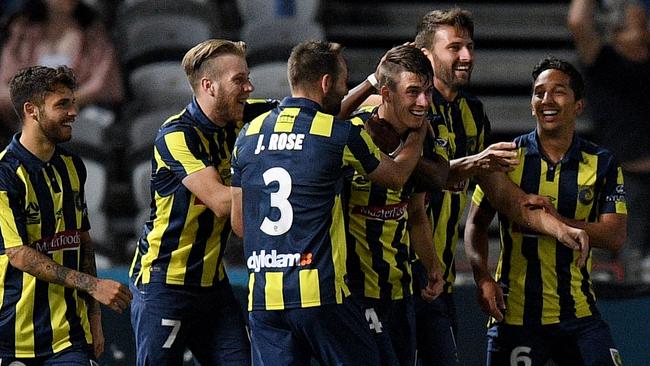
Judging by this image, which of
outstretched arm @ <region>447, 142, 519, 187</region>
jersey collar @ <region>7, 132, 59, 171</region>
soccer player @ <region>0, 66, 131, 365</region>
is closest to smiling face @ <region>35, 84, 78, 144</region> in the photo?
soccer player @ <region>0, 66, 131, 365</region>

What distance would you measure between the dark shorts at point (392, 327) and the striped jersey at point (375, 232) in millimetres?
45

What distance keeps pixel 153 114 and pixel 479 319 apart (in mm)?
3288

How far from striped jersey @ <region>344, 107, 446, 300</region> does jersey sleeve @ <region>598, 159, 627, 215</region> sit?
849 mm

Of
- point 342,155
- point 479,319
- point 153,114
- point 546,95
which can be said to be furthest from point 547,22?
point 342,155

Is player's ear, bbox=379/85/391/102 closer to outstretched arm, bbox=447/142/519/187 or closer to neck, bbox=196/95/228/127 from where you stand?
outstretched arm, bbox=447/142/519/187

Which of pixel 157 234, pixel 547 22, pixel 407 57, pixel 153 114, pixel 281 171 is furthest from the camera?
pixel 547 22

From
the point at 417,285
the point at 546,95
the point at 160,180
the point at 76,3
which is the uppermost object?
the point at 76,3

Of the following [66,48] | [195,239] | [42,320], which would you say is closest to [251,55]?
[66,48]

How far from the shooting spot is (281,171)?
5633mm

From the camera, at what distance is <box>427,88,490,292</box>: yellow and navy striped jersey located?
22.2 feet

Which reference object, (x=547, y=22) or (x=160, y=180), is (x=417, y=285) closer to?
(x=160, y=180)

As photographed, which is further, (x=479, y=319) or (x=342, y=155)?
(x=479, y=319)

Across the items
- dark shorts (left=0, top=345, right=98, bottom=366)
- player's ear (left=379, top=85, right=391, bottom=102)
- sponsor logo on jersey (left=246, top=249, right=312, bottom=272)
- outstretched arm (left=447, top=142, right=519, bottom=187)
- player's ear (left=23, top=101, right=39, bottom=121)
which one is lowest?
dark shorts (left=0, top=345, right=98, bottom=366)

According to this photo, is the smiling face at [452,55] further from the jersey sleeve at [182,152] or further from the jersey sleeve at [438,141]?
the jersey sleeve at [182,152]
